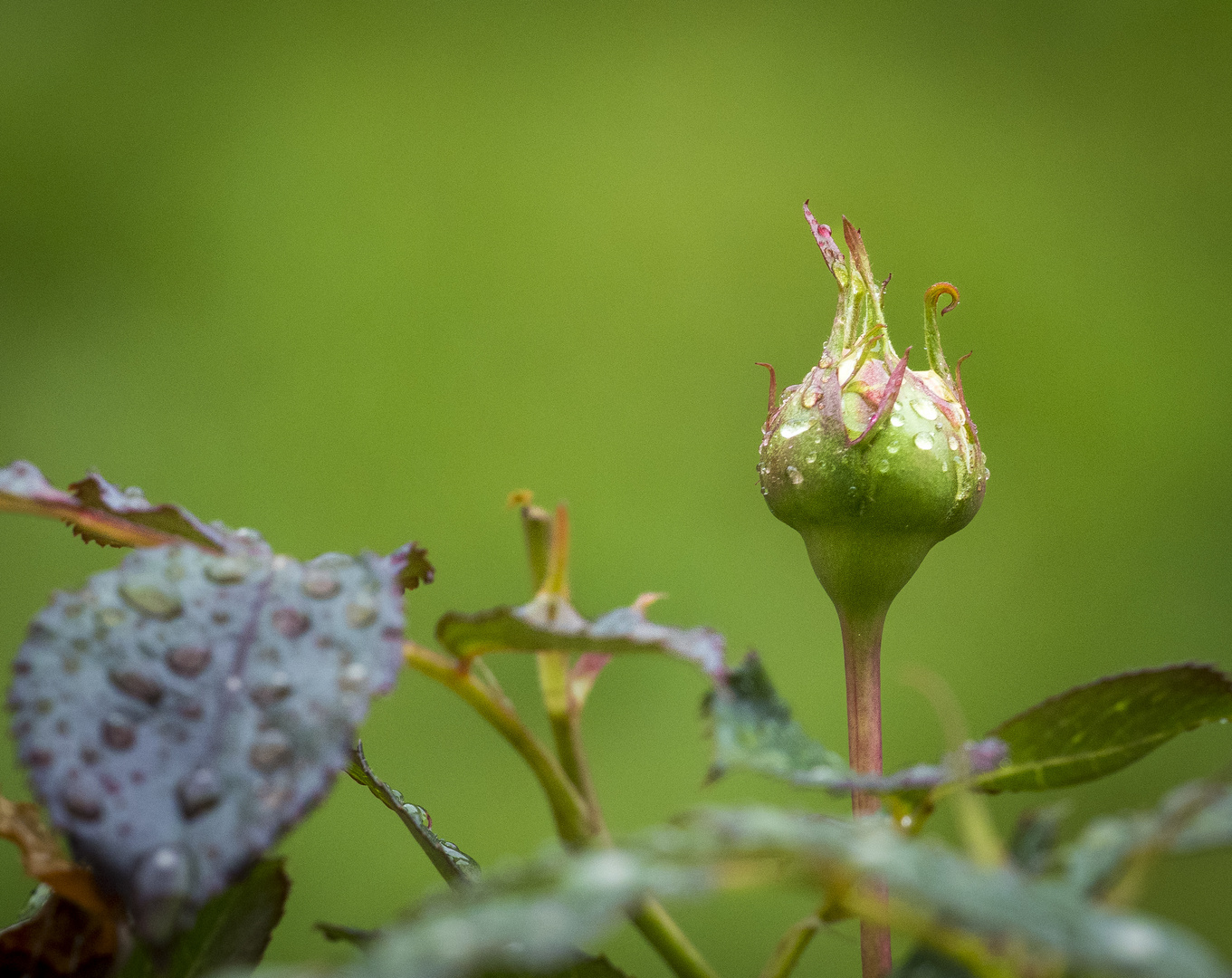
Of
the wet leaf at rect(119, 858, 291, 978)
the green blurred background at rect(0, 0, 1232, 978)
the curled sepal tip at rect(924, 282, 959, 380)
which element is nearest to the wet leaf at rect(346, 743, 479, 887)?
the wet leaf at rect(119, 858, 291, 978)

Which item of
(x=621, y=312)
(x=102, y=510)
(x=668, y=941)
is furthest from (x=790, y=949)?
(x=621, y=312)

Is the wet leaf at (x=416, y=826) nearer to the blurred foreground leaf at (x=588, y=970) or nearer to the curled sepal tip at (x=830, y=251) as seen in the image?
the blurred foreground leaf at (x=588, y=970)

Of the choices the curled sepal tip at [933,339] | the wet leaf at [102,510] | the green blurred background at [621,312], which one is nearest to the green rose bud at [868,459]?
the curled sepal tip at [933,339]

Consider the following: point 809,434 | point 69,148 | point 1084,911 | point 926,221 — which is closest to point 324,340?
point 69,148

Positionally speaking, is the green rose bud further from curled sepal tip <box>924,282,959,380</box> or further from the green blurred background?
the green blurred background

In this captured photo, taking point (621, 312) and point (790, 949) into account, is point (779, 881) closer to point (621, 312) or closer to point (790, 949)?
point (790, 949)

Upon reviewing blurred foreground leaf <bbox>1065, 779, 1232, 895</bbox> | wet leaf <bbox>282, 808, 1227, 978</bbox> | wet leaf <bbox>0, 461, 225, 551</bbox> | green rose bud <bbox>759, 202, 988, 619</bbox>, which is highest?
green rose bud <bbox>759, 202, 988, 619</bbox>
